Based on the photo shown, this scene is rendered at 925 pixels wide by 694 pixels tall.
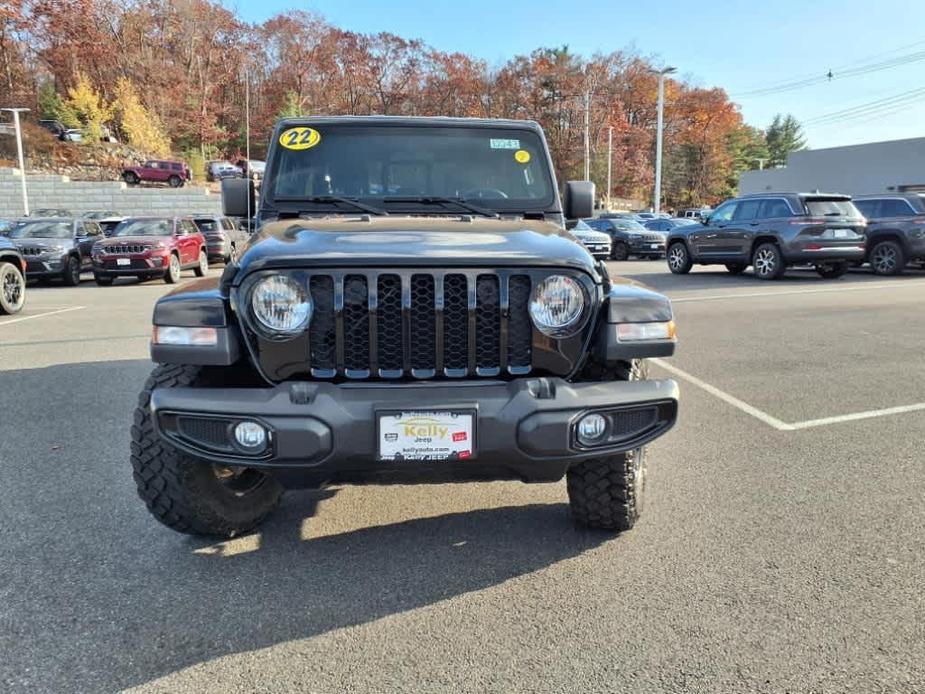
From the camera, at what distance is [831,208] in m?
14.2

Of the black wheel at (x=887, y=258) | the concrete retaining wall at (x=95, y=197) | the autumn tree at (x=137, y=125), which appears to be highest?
the autumn tree at (x=137, y=125)

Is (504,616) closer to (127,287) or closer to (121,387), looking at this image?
(121,387)

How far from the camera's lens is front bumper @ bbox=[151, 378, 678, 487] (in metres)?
2.39

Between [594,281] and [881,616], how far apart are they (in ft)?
5.22

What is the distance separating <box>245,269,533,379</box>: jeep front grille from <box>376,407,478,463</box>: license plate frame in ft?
0.84

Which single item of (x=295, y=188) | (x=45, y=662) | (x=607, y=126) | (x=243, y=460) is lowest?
(x=45, y=662)

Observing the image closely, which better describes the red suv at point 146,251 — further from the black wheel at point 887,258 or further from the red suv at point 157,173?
the red suv at point 157,173

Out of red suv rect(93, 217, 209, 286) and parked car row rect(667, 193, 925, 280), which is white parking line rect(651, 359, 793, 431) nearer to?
parked car row rect(667, 193, 925, 280)

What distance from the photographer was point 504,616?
2.58 meters

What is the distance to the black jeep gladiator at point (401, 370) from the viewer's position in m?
2.42

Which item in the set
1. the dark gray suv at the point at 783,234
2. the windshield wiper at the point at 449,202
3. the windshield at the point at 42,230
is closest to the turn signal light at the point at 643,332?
the windshield wiper at the point at 449,202

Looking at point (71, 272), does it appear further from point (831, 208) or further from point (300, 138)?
point (831, 208)

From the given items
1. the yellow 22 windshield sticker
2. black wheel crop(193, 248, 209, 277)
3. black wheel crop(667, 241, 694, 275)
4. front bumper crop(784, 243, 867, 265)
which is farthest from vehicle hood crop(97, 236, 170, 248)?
front bumper crop(784, 243, 867, 265)

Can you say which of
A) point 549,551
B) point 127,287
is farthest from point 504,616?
point 127,287
